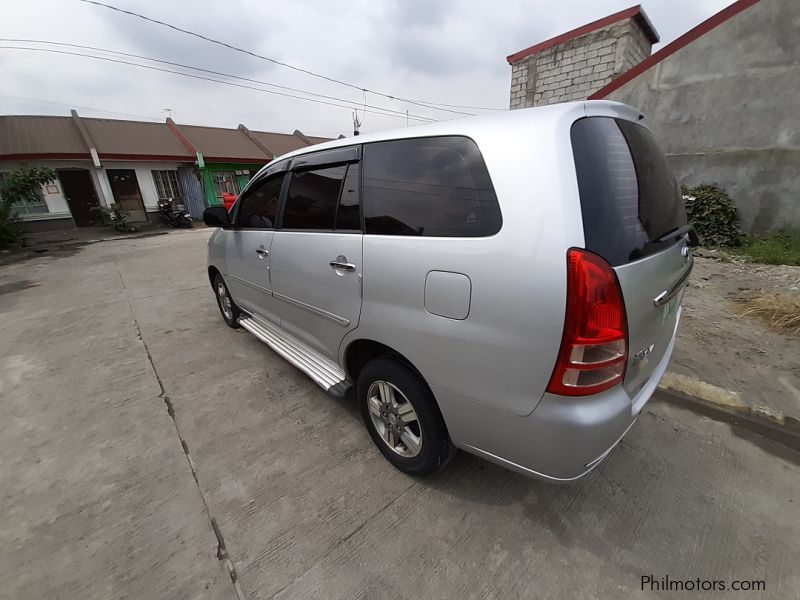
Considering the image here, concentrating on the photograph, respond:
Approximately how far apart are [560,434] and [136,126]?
20.6 metres

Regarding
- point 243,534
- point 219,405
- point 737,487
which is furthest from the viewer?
point 219,405

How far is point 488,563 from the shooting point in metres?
1.53

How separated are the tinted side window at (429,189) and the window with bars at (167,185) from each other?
1760 cm

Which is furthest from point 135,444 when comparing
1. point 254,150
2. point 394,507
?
point 254,150

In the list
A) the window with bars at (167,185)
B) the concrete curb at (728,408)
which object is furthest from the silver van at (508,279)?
the window with bars at (167,185)

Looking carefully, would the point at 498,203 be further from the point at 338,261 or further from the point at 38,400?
the point at 38,400

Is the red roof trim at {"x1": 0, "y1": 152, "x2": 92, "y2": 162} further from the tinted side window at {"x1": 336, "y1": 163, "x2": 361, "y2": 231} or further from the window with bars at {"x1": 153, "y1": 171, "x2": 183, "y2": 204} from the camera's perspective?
the tinted side window at {"x1": 336, "y1": 163, "x2": 361, "y2": 231}

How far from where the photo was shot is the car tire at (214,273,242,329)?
3.78 metres

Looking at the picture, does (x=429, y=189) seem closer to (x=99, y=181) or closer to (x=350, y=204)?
(x=350, y=204)

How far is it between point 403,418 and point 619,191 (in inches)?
56.8

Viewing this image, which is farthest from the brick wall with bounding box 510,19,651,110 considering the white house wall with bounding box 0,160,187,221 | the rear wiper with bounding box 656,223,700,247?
the white house wall with bounding box 0,160,187,221

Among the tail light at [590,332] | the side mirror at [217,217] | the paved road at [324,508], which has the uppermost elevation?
the side mirror at [217,217]

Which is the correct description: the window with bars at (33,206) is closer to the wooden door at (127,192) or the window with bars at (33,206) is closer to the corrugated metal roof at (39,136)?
the corrugated metal roof at (39,136)

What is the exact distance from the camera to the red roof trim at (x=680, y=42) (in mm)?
5355
